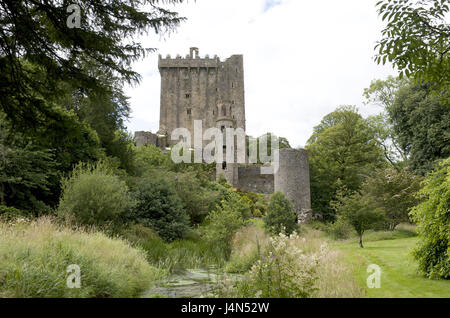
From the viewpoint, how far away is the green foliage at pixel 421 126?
19156 mm

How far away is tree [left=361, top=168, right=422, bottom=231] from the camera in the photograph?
16.5 metres

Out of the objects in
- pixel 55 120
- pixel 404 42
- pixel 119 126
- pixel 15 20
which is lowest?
pixel 55 120

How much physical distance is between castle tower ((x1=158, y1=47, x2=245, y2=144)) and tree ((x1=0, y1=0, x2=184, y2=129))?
44405mm

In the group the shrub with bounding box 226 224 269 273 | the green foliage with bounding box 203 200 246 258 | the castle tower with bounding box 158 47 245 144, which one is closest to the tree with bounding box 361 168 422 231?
the shrub with bounding box 226 224 269 273

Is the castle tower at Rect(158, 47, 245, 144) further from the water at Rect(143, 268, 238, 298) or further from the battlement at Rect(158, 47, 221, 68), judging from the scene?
the water at Rect(143, 268, 238, 298)

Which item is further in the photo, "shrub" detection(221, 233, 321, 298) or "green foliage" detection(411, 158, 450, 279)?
"green foliage" detection(411, 158, 450, 279)

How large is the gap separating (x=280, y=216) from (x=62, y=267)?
10.1 m

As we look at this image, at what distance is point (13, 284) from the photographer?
4184 millimetres

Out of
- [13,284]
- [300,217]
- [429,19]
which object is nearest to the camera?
[13,284]
